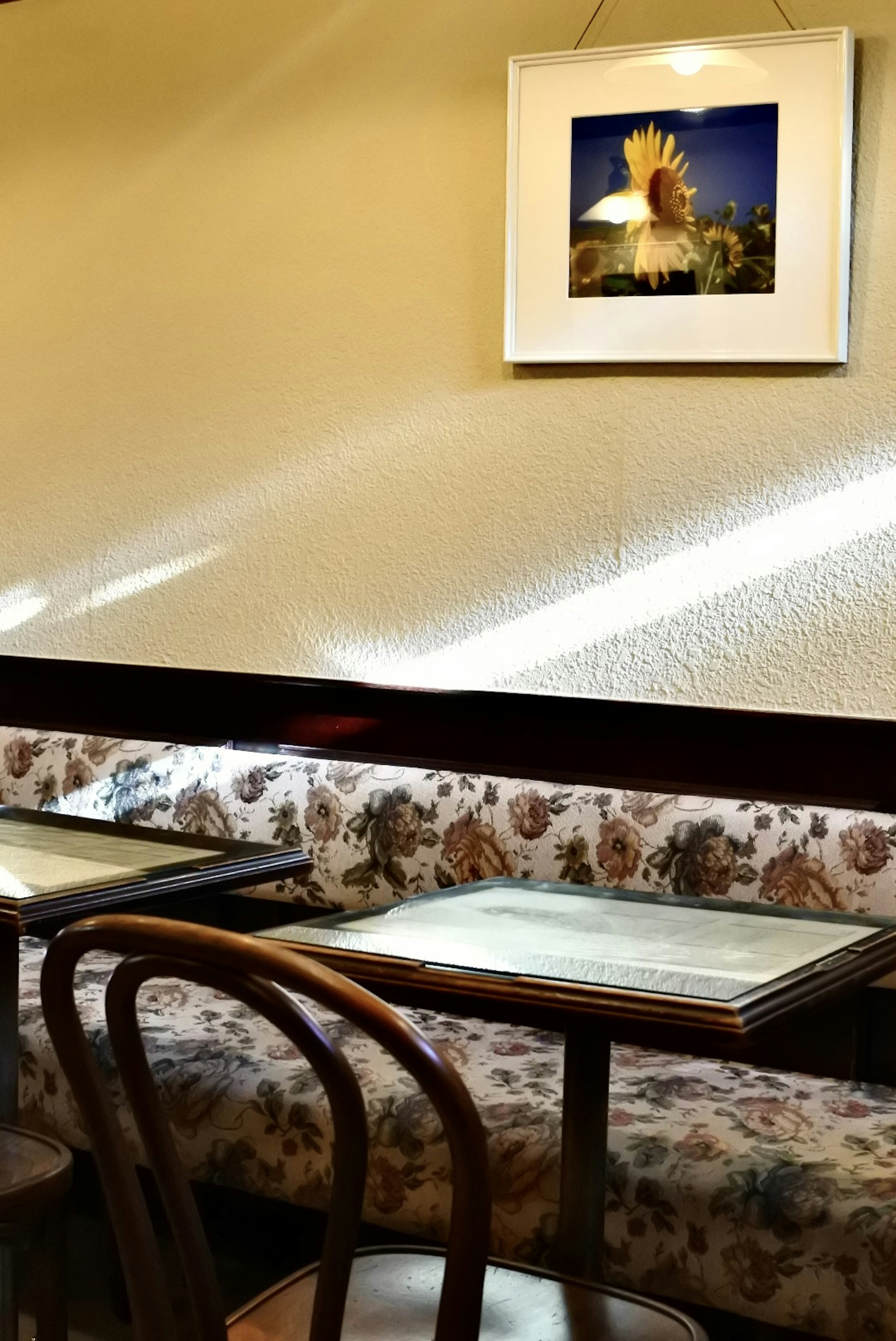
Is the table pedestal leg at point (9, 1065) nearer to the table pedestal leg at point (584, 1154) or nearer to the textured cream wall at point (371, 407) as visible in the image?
the table pedestal leg at point (584, 1154)

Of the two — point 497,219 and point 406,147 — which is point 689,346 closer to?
point 497,219

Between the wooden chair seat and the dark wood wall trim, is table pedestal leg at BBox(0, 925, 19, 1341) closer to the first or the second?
the wooden chair seat

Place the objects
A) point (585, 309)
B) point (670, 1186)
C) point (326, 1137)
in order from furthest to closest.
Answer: point (585, 309), point (326, 1137), point (670, 1186)

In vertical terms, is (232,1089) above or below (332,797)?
below

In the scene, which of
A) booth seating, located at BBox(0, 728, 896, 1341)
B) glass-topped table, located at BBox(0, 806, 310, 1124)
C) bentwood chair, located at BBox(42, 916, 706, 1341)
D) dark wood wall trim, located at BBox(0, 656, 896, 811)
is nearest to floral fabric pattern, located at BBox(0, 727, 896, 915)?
booth seating, located at BBox(0, 728, 896, 1341)

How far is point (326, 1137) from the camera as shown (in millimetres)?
2305

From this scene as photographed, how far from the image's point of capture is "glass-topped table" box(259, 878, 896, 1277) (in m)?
1.62

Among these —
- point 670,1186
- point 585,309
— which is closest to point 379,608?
point 585,309

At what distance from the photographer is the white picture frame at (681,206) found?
9.33 feet

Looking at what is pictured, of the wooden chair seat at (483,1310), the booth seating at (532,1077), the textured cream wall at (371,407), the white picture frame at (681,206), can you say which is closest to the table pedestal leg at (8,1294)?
the booth seating at (532,1077)

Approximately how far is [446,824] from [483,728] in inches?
13.4

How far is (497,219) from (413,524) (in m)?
0.69

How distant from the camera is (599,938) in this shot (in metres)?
1.94

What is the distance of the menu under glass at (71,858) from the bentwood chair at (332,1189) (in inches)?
28.2
